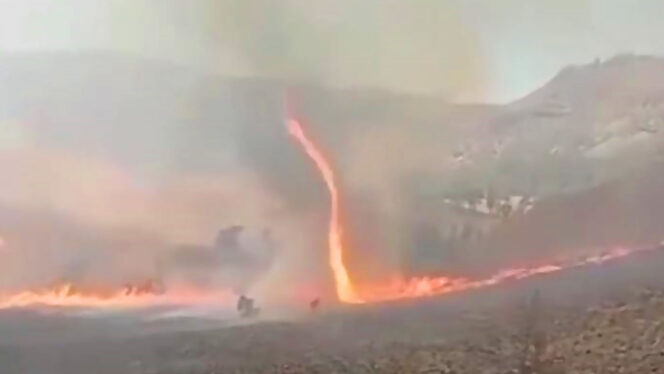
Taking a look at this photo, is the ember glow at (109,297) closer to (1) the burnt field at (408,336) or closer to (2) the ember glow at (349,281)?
(1) the burnt field at (408,336)

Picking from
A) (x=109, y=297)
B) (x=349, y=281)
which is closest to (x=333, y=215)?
(x=349, y=281)

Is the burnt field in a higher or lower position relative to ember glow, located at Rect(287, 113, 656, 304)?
lower

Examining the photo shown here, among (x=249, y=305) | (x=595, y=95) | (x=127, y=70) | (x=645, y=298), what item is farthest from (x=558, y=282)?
(x=127, y=70)

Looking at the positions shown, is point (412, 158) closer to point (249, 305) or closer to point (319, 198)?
point (319, 198)

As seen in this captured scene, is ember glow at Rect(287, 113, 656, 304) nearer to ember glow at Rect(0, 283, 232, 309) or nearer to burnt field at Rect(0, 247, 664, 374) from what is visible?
burnt field at Rect(0, 247, 664, 374)

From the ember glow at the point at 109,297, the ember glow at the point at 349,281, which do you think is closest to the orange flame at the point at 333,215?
the ember glow at the point at 349,281

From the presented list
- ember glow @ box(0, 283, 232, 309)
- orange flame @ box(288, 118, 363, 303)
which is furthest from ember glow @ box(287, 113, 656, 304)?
ember glow @ box(0, 283, 232, 309)

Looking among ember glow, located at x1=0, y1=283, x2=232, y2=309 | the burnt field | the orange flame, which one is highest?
the orange flame
